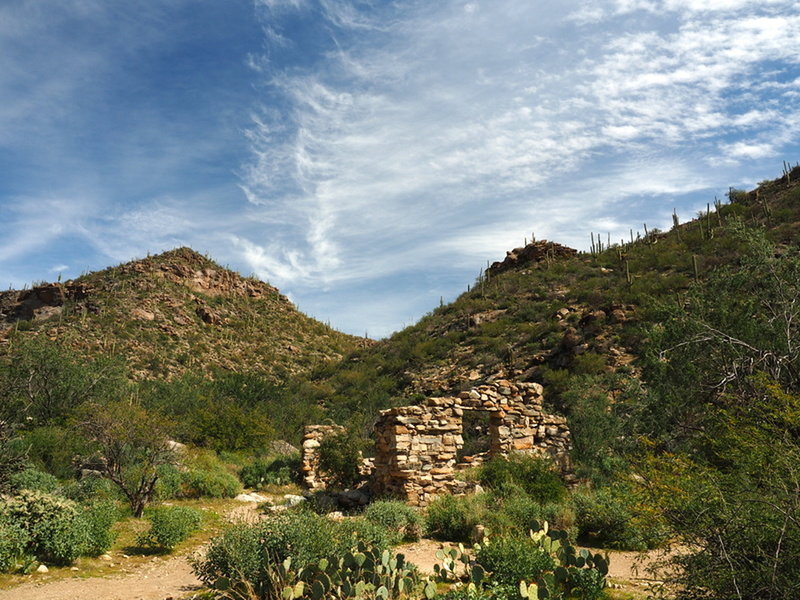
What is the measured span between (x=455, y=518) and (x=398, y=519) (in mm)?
1174

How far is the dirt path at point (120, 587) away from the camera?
6.98 m

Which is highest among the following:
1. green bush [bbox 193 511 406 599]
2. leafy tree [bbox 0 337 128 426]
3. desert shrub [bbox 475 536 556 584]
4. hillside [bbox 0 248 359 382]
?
hillside [bbox 0 248 359 382]

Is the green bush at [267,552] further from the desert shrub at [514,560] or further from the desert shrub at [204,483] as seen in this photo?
Result: the desert shrub at [204,483]

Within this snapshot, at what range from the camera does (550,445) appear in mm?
14938

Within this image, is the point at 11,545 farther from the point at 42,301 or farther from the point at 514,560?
the point at 42,301

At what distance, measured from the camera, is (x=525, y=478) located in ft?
39.9

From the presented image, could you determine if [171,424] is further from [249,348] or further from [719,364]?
[249,348]

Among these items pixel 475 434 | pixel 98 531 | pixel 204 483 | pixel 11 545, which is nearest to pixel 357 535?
pixel 98 531

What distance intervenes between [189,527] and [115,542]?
1302mm

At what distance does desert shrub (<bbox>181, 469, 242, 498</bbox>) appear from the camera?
15.2m

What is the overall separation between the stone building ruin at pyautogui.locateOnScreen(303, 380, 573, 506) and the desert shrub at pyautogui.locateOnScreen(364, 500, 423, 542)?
1.84 metres

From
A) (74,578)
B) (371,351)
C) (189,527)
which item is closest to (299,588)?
(74,578)

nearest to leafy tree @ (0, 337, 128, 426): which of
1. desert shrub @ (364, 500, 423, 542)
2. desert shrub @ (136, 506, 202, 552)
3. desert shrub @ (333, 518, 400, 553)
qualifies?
desert shrub @ (136, 506, 202, 552)

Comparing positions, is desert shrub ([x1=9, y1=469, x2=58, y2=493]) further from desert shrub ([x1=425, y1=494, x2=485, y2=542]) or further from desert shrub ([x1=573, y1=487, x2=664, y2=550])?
desert shrub ([x1=573, y1=487, x2=664, y2=550])
